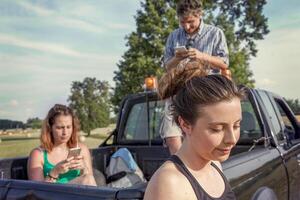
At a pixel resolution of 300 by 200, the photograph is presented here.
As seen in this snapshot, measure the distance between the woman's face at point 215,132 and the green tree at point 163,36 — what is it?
64.4 ft

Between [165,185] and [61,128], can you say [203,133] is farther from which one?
[61,128]

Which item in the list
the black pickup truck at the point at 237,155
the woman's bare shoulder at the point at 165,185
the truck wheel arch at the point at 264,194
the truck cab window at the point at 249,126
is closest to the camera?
the woman's bare shoulder at the point at 165,185

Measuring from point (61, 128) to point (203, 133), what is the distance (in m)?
2.08

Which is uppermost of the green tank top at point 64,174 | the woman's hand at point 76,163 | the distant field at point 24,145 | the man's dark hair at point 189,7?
the man's dark hair at point 189,7

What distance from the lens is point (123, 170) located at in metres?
4.21

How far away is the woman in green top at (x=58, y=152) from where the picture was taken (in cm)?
332

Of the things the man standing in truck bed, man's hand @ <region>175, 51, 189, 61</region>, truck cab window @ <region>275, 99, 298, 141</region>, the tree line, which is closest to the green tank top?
the man standing in truck bed

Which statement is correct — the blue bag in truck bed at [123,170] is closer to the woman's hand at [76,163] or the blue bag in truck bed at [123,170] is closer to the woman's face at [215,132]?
the woman's hand at [76,163]

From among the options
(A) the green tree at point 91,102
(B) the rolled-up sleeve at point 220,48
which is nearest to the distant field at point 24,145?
(B) the rolled-up sleeve at point 220,48

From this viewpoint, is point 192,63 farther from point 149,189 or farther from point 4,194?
point 4,194

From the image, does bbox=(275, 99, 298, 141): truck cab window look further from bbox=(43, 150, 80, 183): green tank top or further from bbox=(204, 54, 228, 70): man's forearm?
bbox=(43, 150, 80, 183): green tank top

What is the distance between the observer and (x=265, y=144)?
3672mm

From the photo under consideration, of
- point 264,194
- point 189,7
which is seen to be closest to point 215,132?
point 264,194

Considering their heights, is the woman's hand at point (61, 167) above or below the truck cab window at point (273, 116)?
below
